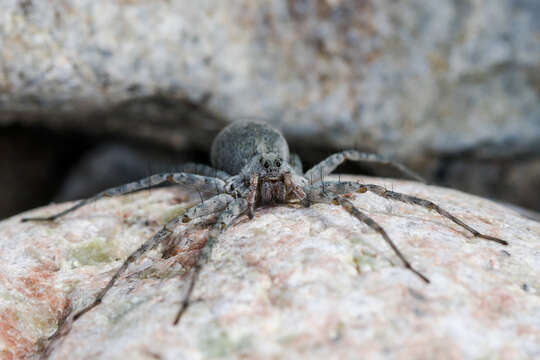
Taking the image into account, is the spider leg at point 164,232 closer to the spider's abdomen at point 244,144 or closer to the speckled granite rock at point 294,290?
the speckled granite rock at point 294,290

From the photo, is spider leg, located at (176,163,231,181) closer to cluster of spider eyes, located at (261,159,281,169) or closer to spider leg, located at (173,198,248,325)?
cluster of spider eyes, located at (261,159,281,169)

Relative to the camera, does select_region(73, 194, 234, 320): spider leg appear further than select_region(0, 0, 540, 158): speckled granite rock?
No

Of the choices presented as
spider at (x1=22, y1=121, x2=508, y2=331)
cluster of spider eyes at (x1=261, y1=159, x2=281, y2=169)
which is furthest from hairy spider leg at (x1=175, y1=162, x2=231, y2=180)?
cluster of spider eyes at (x1=261, y1=159, x2=281, y2=169)

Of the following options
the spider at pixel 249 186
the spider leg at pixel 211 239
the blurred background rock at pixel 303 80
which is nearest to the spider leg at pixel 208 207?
the spider at pixel 249 186

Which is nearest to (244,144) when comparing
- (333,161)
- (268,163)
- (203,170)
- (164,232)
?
(203,170)

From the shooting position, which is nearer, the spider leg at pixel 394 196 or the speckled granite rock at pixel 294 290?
the speckled granite rock at pixel 294 290

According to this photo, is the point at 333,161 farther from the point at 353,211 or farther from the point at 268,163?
the point at 353,211

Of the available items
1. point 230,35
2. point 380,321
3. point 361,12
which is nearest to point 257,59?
point 230,35
